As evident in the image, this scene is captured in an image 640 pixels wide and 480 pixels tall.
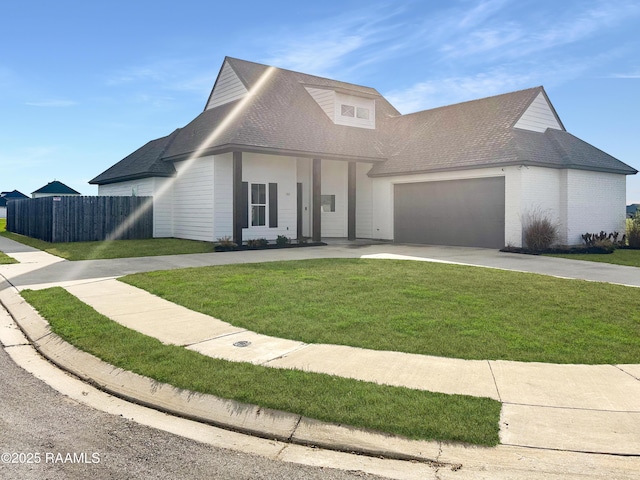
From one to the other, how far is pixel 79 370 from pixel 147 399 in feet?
4.71

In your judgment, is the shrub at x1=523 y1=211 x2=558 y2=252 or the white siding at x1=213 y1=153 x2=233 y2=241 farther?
the white siding at x1=213 y1=153 x2=233 y2=241

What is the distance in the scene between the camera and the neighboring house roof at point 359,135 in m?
20.3

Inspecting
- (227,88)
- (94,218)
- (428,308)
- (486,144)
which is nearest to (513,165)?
(486,144)

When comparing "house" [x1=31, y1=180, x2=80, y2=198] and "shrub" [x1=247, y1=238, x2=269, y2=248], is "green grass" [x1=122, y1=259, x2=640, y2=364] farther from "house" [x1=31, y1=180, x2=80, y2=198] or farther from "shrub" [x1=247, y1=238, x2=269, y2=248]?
"house" [x1=31, y1=180, x2=80, y2=198]

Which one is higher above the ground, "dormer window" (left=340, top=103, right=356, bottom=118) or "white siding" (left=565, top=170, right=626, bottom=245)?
"dormer window" (left=340, top=103, right=356, bottom=118)

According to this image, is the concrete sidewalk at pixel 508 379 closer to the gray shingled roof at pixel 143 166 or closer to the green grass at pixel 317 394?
the green grass at pixel 317 394

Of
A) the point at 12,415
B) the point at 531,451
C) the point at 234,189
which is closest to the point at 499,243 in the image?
the point at 234,189

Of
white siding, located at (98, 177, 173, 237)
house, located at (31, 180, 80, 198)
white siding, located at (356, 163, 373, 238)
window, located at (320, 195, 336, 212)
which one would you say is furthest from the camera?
house, located at (31, 180, 80, 198)

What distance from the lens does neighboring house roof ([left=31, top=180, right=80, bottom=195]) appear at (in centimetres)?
5475

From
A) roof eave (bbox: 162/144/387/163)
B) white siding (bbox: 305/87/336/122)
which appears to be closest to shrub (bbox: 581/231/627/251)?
roof eave (bbox: 162/144/387/163)

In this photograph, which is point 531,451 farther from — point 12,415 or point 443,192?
point 443,192

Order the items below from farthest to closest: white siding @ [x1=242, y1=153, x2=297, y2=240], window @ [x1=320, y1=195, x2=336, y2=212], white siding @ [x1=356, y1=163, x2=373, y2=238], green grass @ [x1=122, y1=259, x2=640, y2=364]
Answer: window @ [x1=320, y1=195, x2=336, y2=212]
white siding @ [x1=356, y1=163, x2=373, y2=238]
white siding @ [x1=242, y1=153, x2=297, y2=240]
green grass @ [x1=122, y1=259, x2=640, y2=364]

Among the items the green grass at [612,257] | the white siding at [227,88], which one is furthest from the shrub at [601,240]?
the white siding at [227,88]

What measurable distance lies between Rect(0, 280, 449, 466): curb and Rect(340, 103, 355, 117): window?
20749mm
